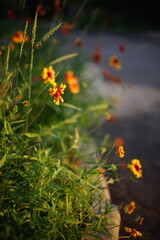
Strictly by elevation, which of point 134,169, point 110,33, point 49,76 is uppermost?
point 49,76

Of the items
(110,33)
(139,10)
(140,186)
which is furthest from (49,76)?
(139,10)

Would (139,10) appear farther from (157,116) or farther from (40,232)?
(40,232)

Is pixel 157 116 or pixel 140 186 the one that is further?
pixel 157 116

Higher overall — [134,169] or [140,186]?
[134,169]

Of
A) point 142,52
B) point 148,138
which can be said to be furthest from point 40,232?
point 142,52

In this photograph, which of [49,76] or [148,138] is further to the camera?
[148,138]

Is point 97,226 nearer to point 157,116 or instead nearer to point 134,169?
point 134,169

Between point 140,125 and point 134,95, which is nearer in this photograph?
point 140,125

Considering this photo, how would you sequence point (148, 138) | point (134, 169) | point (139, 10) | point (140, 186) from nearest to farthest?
point (134, 169) < point (140, 186) < point (148, 138) < point (139, 10)

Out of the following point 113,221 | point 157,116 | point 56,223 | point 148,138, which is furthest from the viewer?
point 157,116
